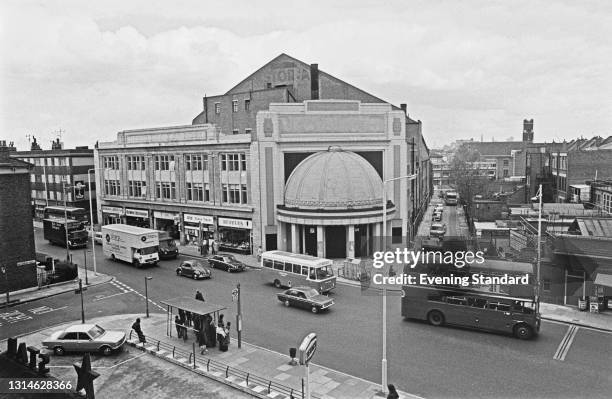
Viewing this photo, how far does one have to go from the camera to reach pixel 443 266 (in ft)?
97.2

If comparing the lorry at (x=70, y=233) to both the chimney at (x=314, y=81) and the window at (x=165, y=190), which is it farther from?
the chimney at (x=314, y=81)

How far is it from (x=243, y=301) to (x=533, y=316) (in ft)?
58.1

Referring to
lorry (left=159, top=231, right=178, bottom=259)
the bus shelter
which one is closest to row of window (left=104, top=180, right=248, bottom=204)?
lorry (left=159, top=231, right=178, bottom=259)

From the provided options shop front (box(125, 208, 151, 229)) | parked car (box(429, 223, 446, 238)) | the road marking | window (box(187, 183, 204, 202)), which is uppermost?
window (box(187, 183, 204, 202))

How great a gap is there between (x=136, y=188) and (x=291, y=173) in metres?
24.6

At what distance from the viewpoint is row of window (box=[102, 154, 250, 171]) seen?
50.0 meters

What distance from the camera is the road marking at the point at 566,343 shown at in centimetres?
2311

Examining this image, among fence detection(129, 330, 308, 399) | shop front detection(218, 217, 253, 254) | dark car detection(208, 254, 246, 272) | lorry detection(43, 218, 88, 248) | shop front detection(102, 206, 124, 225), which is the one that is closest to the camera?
fence detection(129, 330, 308, 399)

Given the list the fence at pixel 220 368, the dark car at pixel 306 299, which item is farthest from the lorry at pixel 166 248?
the fence at pixel 220 368

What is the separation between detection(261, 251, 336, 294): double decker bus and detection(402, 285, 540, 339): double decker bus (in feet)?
23.8

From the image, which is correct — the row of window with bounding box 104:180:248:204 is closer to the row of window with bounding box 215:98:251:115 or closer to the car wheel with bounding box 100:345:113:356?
the row of window with bounding box 215:98:251:115

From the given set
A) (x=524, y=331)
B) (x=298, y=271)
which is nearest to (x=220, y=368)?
(x=298, y=271)

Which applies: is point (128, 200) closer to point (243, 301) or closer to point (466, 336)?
point (243, 301)

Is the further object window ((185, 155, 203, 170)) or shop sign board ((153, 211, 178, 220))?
shop sign board ((153, 211, 178, 220))
